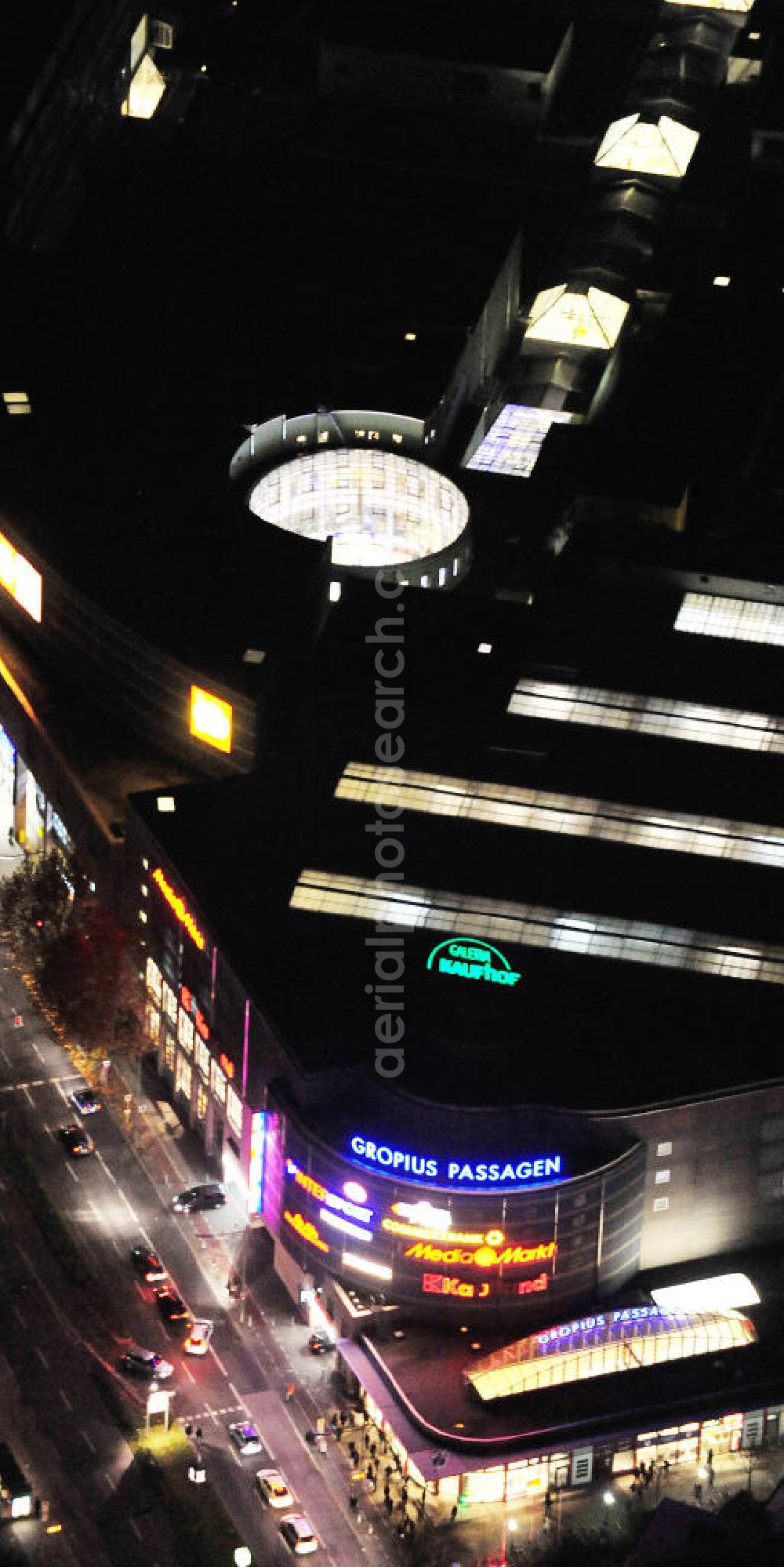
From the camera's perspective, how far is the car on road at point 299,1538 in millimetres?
197500

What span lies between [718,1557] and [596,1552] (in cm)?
1286

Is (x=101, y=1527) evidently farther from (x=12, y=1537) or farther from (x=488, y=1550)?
(x=488, y=1550)

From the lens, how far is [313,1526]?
656 feet

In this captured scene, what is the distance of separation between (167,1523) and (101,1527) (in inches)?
167

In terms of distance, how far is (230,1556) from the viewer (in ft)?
643

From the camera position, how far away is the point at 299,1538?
19762 centimetres

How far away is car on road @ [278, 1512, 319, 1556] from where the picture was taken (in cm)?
19750

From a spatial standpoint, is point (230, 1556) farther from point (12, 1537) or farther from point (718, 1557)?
point (718, 1557)

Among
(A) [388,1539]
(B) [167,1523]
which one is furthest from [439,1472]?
(B) [167,1523]

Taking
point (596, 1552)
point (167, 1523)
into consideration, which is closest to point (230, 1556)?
point (167, 1523)

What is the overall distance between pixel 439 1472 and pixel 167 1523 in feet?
57.6

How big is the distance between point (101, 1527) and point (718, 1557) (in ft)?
130

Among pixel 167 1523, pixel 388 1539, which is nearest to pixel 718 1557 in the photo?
pixel 388 1539

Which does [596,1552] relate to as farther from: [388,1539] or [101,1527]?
[101,1527]
